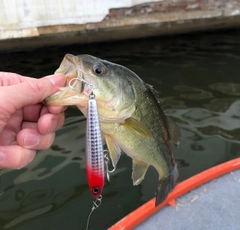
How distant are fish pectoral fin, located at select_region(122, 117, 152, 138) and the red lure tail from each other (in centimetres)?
30

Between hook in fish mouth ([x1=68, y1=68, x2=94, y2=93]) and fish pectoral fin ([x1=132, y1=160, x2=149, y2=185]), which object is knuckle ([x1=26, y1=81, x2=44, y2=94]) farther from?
fish pectoral fin ([x1=132, y1=160, x2=149, y2=185])

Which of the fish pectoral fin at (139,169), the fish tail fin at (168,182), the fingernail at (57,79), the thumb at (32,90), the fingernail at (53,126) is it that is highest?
the fingernail at (57,79)

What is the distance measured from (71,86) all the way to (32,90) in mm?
250

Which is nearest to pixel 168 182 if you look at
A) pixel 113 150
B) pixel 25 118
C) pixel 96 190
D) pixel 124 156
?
pixel 113 150

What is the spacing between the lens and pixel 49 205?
13.0 feet

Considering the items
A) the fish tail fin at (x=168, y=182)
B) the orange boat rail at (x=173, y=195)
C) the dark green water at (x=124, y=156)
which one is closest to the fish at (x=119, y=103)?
the fish tail fin at (x=168, y=182)

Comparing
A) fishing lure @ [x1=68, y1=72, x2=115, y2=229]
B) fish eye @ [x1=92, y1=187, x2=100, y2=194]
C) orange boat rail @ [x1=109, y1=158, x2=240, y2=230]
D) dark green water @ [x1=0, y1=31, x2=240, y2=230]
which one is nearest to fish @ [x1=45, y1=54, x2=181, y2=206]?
fishing lure @ [x1=68, y1=72, x2=115, y2=229]

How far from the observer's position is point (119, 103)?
1.86 metres

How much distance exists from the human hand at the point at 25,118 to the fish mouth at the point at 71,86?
5 centimetres

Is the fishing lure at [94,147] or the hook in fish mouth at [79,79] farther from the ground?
the hook in fish mouth at [79,79]

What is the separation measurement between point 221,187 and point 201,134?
1802 mm

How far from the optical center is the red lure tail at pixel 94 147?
1625 mm

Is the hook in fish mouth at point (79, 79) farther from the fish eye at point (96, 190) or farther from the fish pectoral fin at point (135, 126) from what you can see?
the fish eye at point (96, 190)

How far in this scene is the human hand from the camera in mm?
1815
